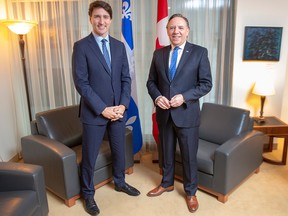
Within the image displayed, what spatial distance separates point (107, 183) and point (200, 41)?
199cm

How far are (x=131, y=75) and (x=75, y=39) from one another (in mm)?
902

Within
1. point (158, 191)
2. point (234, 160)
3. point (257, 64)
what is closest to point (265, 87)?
point (257, 64)

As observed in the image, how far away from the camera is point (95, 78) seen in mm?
2010

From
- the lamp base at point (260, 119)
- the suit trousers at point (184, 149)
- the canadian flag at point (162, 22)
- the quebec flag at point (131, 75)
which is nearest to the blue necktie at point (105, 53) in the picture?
the suit trousers at point (184, 149)

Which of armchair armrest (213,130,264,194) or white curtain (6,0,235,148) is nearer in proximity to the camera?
armchair armrest (213,130,264,194)

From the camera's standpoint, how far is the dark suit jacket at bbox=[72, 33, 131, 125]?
1959mm

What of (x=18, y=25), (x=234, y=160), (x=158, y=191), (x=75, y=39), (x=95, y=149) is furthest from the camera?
(x=75, y=39)

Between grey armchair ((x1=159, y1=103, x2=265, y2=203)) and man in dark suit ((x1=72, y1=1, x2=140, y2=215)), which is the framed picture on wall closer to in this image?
grey armchair ((x1=159, y1=103, x2=265, y2=203))

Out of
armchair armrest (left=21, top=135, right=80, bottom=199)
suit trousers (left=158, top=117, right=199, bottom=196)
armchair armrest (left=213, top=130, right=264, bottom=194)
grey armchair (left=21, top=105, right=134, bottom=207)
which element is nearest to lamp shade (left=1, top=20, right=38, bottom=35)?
grey armchair (left=21, top=105, right=134, bottom=207)

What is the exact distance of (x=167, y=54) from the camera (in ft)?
6.95

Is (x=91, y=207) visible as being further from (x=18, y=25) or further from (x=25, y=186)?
(x=18, y=25)

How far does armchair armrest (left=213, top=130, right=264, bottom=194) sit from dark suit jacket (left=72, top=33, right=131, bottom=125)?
956 mm

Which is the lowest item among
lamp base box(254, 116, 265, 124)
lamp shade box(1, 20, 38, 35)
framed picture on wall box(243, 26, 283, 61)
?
lamp base box(254, 116, 265, 124)

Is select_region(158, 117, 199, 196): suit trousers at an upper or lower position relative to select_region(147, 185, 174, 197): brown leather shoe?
upper
